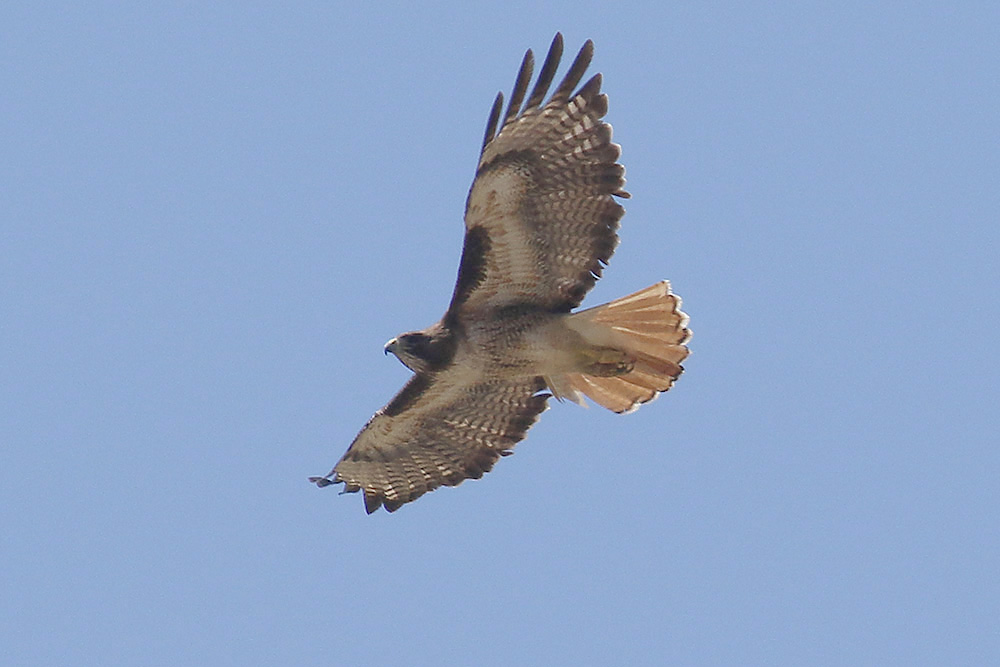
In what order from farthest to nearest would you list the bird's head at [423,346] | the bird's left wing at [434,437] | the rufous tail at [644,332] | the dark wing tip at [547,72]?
the bird's left wing at [434,437]
the bird's head at [423,346]
the rufous tail at [644,332]
the dark wing tip at [547,72]

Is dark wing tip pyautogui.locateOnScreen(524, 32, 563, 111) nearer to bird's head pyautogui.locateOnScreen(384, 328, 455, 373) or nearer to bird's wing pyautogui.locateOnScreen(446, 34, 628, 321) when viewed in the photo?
bird's wing pyautogui.locateOnScreen(446, 34, 628, 321)

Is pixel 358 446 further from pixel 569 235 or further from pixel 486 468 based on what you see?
pixel 569 235

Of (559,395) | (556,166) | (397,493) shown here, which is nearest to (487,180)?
(556,166)

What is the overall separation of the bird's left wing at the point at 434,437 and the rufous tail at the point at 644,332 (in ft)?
2.66

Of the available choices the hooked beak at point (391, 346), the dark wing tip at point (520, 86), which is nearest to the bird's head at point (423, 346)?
the hooked beak at point (391, 346)

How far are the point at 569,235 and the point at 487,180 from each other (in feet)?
2.16

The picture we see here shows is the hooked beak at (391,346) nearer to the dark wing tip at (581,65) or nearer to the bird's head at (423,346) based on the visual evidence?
the bird's head at (423,346)

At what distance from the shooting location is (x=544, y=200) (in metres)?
10.8

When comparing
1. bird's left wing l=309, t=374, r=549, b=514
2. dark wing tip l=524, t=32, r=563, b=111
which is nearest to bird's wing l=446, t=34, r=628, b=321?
dark wing tip l=524, t=32, r=563, b=111

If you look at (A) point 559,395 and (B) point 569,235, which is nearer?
(B) point 569,235

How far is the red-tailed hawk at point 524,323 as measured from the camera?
10.6 meters

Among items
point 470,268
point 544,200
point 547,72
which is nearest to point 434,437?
point 470,268

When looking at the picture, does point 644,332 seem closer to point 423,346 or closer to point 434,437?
point 423,346

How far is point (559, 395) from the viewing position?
11859mm
